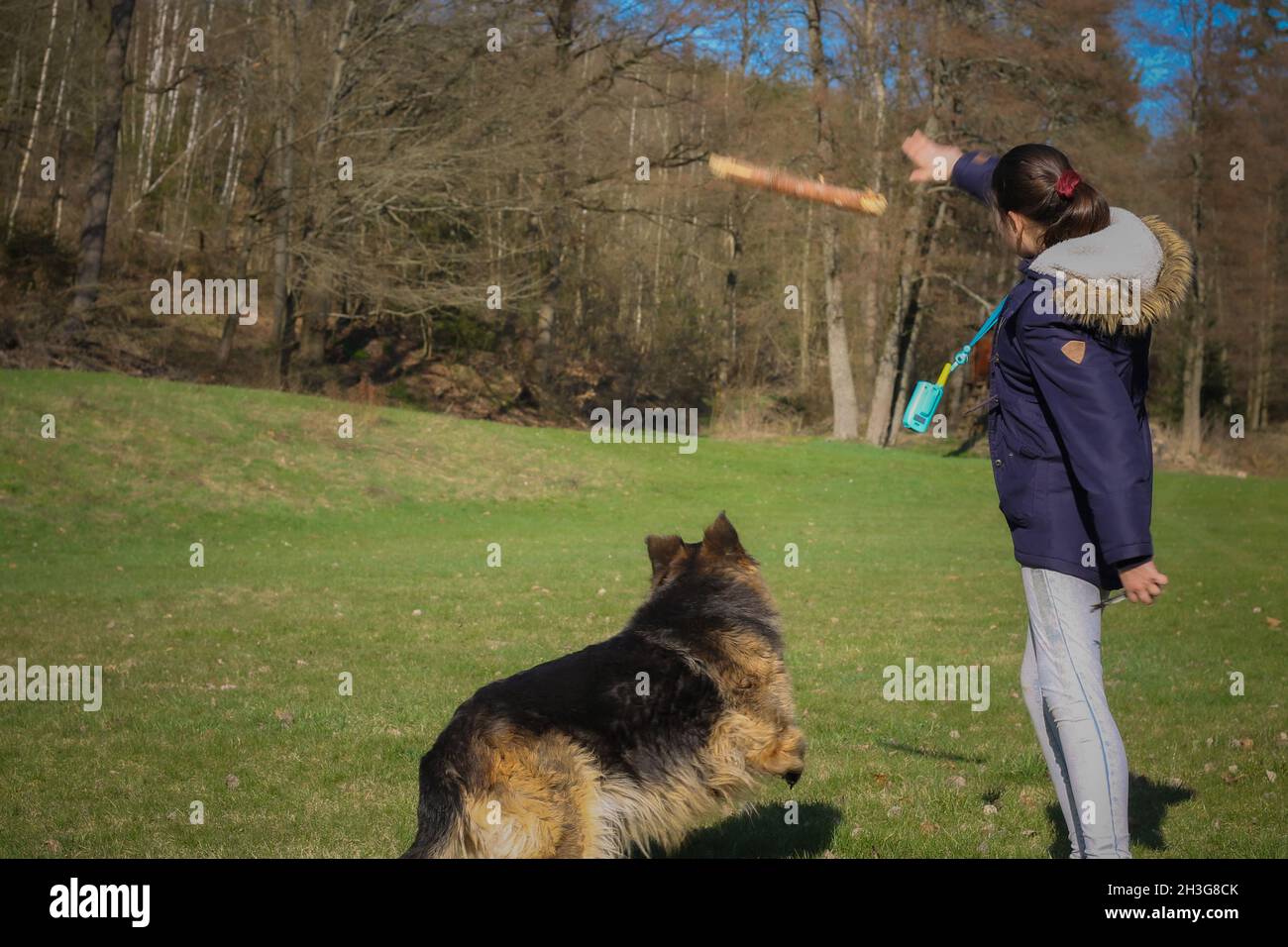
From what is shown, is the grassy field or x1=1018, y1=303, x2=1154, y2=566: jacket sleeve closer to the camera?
x1=1018, y1=303, x2=1154, y2=566: jacket sleeve

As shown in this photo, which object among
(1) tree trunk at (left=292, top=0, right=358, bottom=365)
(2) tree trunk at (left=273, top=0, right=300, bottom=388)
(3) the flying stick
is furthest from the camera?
(1) tree trunk at (left=292, top=0, right=358, bottom=365)

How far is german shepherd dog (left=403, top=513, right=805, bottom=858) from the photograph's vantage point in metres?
3.52

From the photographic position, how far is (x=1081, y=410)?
349 centimetres

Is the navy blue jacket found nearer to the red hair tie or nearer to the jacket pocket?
the jacket pocket

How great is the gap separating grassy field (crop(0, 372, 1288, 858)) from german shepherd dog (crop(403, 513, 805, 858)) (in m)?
1.20

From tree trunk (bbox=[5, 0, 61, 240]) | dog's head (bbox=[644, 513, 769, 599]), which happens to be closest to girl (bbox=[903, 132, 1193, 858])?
dog's head (bbox=[644, 513, 769, 599])

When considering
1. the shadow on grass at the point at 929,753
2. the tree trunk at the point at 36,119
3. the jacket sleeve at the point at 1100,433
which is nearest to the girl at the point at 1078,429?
the jacket sleeve at the point at 1100,433

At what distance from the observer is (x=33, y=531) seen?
16.2 meters

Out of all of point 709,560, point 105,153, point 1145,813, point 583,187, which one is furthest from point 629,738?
point 583,187

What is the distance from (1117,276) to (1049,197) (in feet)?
1.24

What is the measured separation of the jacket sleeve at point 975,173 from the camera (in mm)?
4109

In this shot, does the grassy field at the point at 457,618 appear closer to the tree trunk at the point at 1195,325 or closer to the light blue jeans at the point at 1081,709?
the light blue jeans at the point at 1081,709

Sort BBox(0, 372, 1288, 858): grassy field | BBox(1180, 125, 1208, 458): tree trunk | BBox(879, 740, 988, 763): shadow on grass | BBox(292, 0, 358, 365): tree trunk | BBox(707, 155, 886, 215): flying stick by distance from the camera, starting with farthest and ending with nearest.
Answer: BBox(1180, 125, 1208, 458): tree trunk → BBox(292, 0, 358, 365): tree trunk → BBox(879, 740, 988, 763): shadow on grass → BBox(0, 372, 1288, 858): grassy field → BBox(707, 155, 886, 215): flying stick

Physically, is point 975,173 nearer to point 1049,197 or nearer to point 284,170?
point 1049,197
